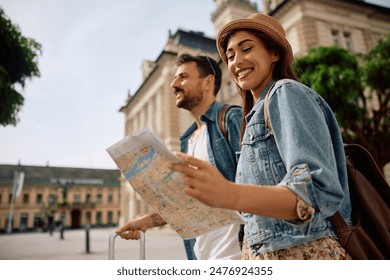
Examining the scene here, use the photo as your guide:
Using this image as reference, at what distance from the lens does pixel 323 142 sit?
629 millimetres

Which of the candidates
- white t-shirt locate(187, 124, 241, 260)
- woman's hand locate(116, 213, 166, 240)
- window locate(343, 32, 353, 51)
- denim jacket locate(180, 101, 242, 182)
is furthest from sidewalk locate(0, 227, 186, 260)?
window locate(343, 32, 353, 51)

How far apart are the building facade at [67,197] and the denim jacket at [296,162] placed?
34.2 feet

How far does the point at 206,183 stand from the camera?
55 cm

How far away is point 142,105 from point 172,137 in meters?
3.50

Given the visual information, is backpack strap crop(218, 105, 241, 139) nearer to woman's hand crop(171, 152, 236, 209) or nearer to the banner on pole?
woman's hand crop(171, 152, 236, 209)

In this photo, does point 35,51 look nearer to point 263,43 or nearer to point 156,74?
point 263,43

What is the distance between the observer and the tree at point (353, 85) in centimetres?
594

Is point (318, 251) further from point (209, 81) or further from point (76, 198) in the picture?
point (76, 198)

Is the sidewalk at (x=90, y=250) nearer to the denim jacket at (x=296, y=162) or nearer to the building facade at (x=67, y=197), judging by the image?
the denim jacket at (x=296, y=162)

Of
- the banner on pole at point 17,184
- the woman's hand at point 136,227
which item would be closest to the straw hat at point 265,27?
the woman's hand at point 136,227

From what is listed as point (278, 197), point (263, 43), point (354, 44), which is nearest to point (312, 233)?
point (278, 197)

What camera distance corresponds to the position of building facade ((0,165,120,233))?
1616 cm

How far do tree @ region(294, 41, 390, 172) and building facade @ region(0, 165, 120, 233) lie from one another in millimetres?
7787

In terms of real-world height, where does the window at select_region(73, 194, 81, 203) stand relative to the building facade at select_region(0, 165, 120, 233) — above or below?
above
